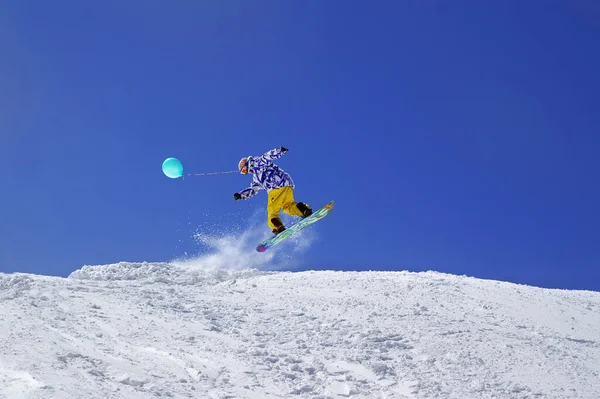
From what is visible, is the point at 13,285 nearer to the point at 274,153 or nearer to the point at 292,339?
the point at 292,339

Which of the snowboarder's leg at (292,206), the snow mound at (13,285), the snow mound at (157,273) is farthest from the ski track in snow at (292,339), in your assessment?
the snowboarder's leg at (292,206)

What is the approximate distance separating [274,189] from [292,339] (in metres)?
7.08

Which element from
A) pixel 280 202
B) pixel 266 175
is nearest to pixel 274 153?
pixel 266 175

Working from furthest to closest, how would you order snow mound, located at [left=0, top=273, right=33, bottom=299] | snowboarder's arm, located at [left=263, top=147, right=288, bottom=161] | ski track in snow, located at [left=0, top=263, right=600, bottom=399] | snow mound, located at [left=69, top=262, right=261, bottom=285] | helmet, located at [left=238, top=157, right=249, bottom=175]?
helmet, located at [left=238, top=157, right=249, bottom=175]
snowboarder's arm, located at [left=263, top=147, right=288, bottom=161]
snow mound, located at [left=69, top=262, right=261, bottom=285]
snow mound, located at [left=0, top=273, right=33, bottom=299]
ski track in snow, located at [left=0, top=263, right=600, bottom=399]

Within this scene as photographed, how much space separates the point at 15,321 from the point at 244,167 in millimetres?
8381

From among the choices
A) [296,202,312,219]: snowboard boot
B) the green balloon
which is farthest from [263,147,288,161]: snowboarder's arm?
the green balloon

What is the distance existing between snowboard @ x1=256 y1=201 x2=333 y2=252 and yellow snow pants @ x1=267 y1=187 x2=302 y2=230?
0.32m

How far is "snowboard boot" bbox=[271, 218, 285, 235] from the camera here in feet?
51.6

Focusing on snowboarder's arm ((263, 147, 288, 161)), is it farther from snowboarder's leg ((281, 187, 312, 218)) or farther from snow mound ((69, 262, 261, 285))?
snow mound ((69, 262, 261, 285))

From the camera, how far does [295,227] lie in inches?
627

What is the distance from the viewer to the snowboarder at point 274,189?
1582cm

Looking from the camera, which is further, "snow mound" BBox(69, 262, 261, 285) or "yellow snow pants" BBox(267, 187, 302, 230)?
"yellow snow pants" BBox(267, 187, 302, 230)

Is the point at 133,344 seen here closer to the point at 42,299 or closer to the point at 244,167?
the point at 42,299

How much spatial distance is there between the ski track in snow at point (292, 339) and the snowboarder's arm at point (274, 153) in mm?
3555
